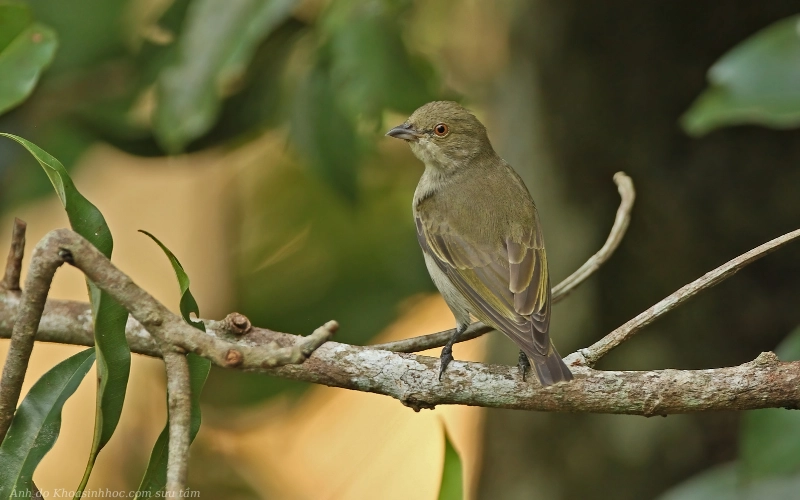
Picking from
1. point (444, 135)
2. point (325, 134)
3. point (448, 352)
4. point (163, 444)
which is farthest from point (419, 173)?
point (163, 444)

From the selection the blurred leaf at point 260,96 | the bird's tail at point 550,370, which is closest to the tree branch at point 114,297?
the bird's tail at point 550,370

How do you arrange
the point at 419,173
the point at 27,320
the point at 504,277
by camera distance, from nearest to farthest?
1. the point at 27,320
2. the point at 504,277
3. the point at 419,173

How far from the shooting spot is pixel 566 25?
16.0 feet

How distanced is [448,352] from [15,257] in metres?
1.42

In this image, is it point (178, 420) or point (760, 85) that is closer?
point (178, 420)

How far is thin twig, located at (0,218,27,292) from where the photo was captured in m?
2.51

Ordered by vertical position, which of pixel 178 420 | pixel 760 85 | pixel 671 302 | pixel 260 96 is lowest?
pixel 178 420

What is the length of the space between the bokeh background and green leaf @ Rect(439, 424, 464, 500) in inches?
67.3

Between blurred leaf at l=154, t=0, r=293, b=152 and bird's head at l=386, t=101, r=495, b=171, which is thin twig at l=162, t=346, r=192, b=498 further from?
bird's head at l=386, t=101, r=495, b=171

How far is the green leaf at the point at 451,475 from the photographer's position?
2568 mm

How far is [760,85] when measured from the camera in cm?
338

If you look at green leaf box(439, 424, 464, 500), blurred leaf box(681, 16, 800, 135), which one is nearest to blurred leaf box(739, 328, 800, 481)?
blurred leaf box(681, 16, 800, 135)

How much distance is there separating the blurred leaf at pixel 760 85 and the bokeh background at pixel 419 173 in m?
1.10

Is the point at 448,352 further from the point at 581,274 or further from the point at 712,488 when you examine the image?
the point at 712,488
